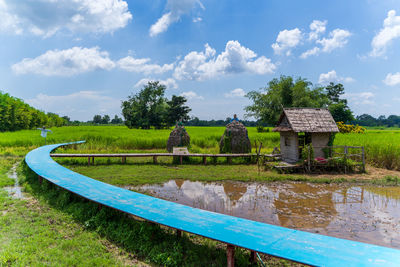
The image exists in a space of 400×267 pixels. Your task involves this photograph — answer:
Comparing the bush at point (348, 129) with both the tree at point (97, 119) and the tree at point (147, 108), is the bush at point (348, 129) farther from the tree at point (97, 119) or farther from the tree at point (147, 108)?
the tree at point (97, 119)

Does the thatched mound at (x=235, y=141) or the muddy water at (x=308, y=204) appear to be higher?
the thatched mound at (x=235, y=141)

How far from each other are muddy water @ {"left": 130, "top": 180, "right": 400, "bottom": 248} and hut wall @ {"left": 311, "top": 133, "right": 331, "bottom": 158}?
8.71 feet

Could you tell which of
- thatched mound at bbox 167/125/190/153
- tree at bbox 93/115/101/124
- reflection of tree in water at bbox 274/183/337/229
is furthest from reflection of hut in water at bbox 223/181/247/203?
tree at bbox 93/115/101/124

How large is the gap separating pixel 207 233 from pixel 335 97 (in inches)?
2255

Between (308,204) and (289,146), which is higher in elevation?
(289,146)

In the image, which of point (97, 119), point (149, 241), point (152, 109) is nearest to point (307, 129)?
point (149, 241)

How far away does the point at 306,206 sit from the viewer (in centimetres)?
562

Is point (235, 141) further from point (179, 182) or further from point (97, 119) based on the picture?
point (97, 119)

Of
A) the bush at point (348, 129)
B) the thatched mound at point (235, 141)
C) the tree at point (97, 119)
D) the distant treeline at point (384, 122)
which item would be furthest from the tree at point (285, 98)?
the tree at point (97, 119)

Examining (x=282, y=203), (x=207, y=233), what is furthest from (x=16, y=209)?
(x=282, y=203)

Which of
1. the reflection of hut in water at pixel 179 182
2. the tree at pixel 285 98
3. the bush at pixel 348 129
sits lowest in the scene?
the reflection of hut in water at pixel 179 182

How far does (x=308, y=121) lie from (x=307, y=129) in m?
0.61

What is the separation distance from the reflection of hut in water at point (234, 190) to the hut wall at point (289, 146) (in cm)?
387

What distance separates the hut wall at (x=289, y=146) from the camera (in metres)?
10.1
